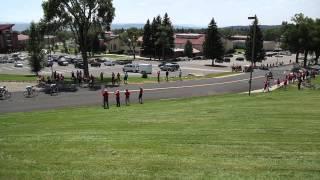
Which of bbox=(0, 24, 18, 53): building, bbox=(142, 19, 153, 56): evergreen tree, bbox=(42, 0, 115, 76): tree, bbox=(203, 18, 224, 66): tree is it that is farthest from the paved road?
→ bbox=(0, 24, 18, 53): building

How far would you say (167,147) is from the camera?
15.6 metres

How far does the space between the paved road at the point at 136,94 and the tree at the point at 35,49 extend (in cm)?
1574

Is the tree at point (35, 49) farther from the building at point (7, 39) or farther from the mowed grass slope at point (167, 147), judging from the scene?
the building at point (7, 39)

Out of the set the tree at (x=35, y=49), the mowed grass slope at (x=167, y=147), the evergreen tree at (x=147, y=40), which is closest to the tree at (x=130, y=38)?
the evergreen tree at (x=147, y=40)

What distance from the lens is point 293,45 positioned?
334 ft

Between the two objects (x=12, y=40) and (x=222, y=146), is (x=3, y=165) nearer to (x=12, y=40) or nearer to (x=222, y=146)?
(x=222, y=146)

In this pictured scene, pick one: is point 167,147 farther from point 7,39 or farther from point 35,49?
point 7,39

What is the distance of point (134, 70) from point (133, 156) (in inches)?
2240

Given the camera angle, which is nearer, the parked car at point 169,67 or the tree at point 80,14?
the tree at point 80,14

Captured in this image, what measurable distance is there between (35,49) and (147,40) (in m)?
51.4

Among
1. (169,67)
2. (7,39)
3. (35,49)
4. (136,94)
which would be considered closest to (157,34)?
(169,67)

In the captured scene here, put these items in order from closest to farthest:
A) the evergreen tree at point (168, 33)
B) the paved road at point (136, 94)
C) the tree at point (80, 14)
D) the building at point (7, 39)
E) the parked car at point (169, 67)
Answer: the paved road at point (136, 94)
the tree at point (80, 14)
the parked car at point (169, 67)
the evergreen tree at point (168, 33)
the building at point (7, 39)

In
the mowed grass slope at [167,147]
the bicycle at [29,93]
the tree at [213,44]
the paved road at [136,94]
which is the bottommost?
the paved road at [136,94]

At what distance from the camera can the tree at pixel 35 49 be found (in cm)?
5650
